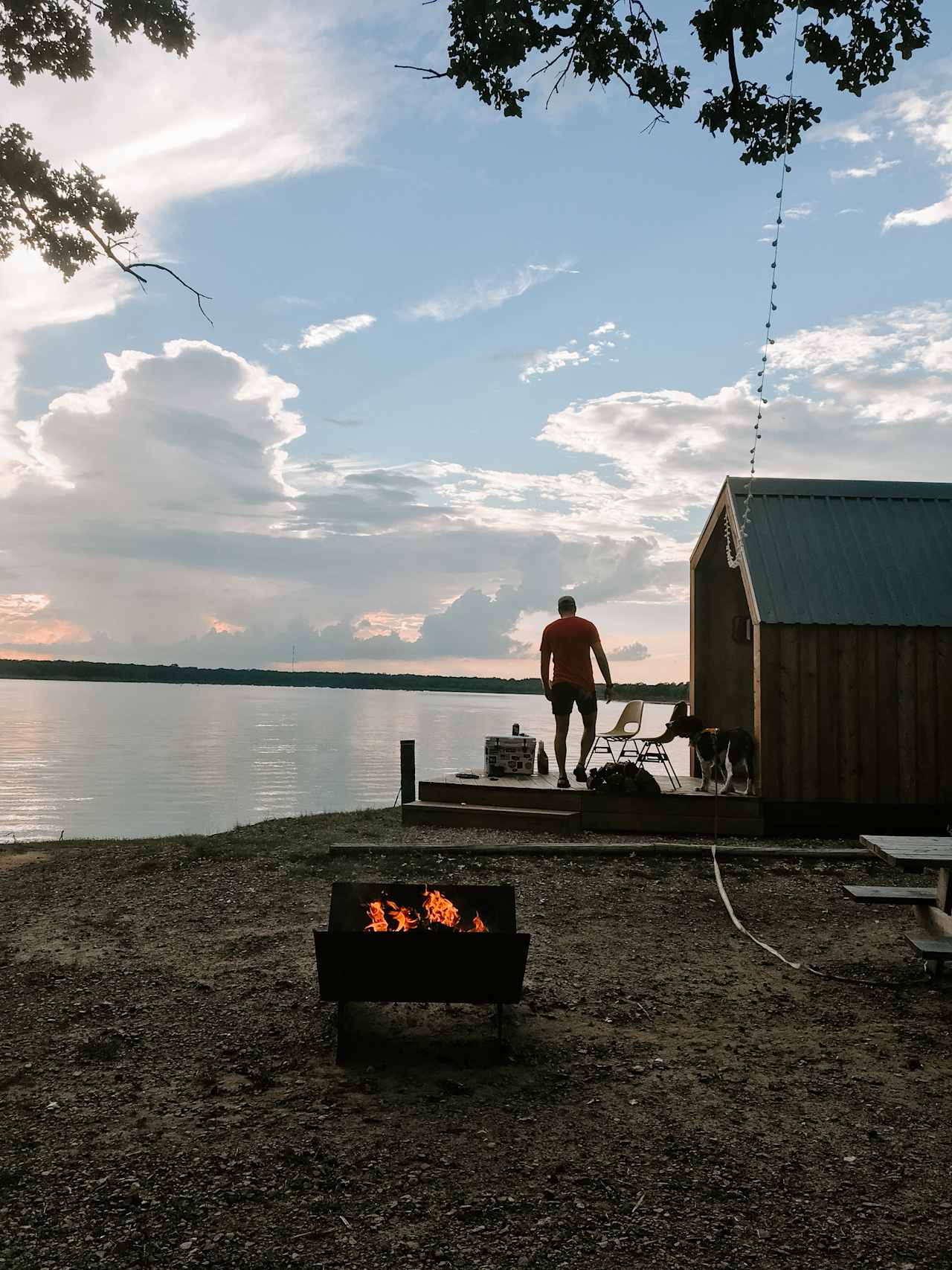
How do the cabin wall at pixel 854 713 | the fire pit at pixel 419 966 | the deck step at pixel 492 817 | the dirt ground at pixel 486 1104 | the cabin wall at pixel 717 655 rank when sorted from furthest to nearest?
the cabin wall at pixel 717 655
the deck step at pixel 492 817
the cabin wall at pixel 854 713
the fire pit at pixel 419 966
the dirt ground at pixel 486 1104

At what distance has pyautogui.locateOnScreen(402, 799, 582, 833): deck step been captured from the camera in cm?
1135

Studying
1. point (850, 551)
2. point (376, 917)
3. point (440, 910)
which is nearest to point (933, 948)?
point (440, 910)

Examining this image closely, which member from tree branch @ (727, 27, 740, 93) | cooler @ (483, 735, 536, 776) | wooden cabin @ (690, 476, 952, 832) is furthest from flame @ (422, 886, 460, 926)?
cooler @ (483, 735, 536, 776)

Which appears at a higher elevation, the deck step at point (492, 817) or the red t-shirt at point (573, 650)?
the red t-shirt at point (573, 650)

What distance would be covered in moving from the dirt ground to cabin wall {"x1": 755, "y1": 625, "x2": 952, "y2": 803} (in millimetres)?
3601

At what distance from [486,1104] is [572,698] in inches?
264

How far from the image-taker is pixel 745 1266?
10.4ft

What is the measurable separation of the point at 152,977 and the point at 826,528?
987 cm

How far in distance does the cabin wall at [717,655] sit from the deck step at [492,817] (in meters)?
3.98

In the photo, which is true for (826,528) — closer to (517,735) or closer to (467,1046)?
(517,735)

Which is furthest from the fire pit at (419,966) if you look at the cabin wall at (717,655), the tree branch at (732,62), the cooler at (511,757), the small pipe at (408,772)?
the cabin wall at (717,655)

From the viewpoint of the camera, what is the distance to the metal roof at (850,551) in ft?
37.4

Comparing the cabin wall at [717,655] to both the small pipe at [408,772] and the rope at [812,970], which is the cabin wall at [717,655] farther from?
the rope at [812,970]

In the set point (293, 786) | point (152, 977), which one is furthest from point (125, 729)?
point (152, 977)
